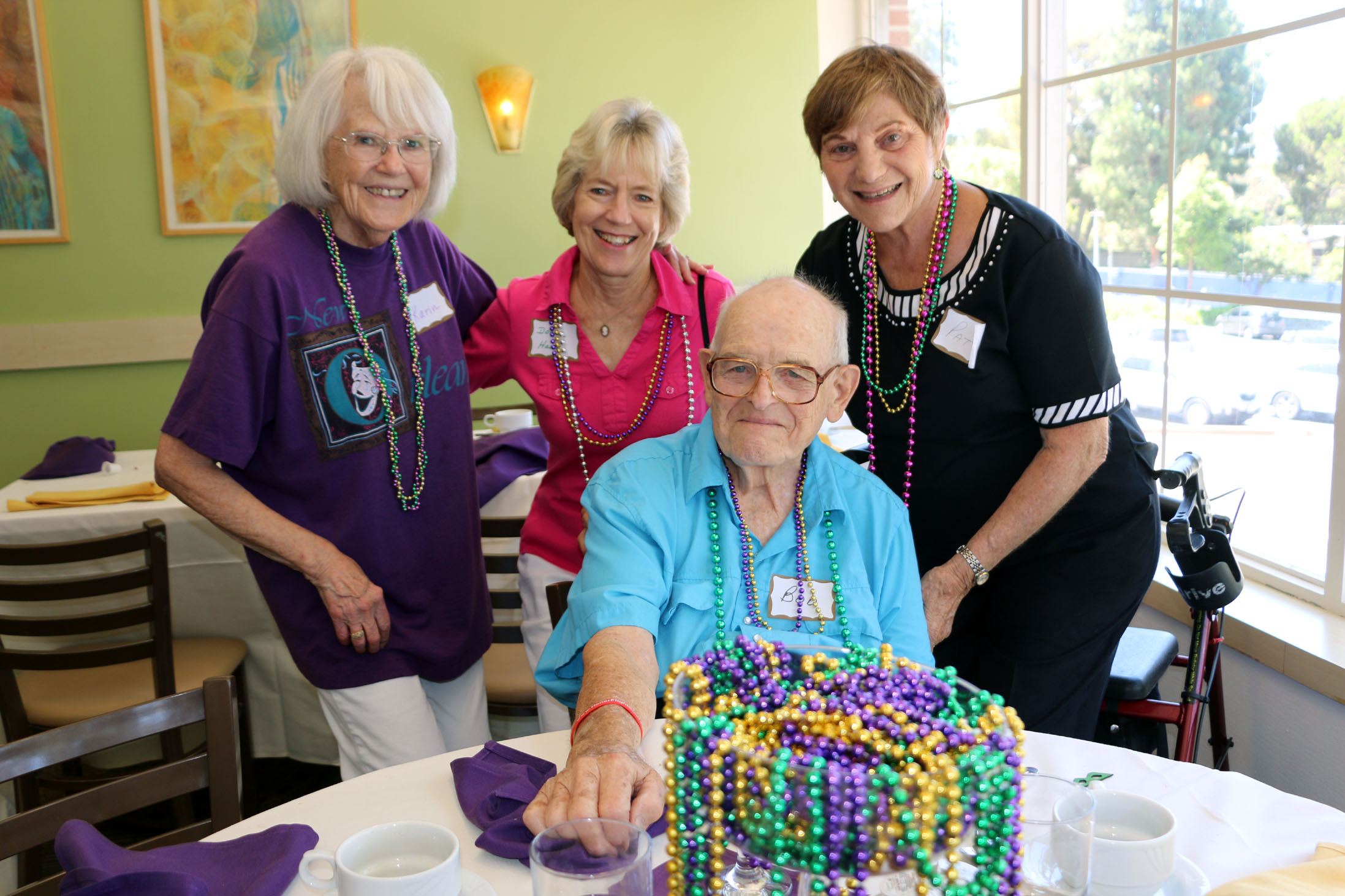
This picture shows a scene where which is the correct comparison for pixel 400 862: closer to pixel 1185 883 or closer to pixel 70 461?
pixel 1185 883

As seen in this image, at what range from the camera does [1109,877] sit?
0.96 meters

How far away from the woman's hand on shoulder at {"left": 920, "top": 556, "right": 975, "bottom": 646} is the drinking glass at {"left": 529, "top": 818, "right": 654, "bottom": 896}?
1.11m

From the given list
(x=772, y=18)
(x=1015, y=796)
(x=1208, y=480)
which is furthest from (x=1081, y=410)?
(x=772, y=18)

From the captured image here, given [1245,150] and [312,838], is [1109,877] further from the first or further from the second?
[1245,150]

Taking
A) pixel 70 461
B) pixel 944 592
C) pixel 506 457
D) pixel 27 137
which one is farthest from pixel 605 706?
pixel 27 137

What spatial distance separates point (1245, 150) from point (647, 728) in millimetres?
2313

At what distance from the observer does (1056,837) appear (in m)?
0.91

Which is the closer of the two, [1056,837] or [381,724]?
[1056,837]

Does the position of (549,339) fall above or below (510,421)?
above

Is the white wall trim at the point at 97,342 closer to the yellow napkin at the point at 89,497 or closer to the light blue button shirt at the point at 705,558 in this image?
the yellow napkin at the point at 89,497

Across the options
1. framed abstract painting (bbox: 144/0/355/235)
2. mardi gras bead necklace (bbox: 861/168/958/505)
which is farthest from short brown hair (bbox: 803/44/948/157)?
framed abstract painting (bbox: 144/0/355/235)

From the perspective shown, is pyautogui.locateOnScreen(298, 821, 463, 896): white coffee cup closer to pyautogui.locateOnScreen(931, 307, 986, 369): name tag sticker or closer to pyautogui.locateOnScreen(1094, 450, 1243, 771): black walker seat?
pyautogui.locateOnScreen(931, 307, 986, 369): name tag sticker

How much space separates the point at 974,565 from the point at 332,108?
1.52m

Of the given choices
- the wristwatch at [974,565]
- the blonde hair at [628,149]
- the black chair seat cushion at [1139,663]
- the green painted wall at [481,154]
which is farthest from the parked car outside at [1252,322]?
A: the green painted wall at [481,154]
